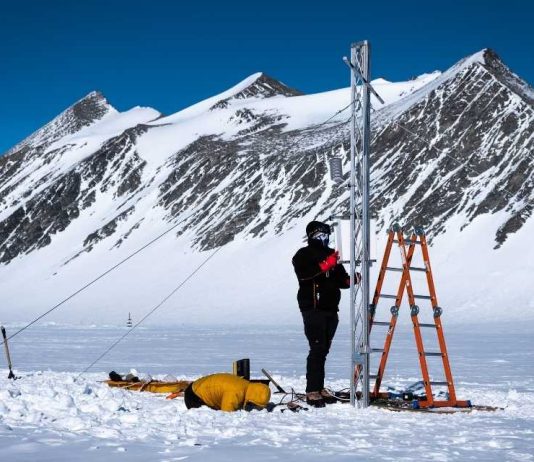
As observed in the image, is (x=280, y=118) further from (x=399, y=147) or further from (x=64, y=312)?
(x=64, y=312)

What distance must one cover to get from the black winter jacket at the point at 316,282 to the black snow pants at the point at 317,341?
0.12 meters

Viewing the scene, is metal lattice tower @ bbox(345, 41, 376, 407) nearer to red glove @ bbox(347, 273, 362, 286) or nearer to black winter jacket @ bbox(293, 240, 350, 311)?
red glove @ bbox(347, 273, 362, 286)

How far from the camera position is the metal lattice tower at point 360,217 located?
34.0 ft

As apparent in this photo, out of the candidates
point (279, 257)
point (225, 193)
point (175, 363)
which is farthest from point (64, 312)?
point (175, 363)

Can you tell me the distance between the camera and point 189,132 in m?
123

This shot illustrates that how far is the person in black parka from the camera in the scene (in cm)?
1016

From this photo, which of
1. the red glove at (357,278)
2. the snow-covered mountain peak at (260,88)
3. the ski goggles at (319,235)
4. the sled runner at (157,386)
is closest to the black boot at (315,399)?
the red glove at (357,278)

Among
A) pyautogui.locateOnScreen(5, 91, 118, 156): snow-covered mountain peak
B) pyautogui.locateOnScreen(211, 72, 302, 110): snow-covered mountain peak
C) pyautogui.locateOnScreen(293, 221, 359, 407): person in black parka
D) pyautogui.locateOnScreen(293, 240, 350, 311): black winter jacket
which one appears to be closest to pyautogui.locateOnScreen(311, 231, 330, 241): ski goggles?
pyautogui.locateOnScreen(293, 221, 359, 407): person in black parka

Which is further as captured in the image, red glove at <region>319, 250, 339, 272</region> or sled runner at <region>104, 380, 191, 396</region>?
sled runner at <region>104, 380, 191, 396</region>

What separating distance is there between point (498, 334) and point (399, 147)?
1785 inches

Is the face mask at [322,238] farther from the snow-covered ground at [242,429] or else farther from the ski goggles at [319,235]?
the snow-covered ground at [242,429]

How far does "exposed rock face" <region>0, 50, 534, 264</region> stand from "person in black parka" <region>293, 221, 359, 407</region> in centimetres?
4589

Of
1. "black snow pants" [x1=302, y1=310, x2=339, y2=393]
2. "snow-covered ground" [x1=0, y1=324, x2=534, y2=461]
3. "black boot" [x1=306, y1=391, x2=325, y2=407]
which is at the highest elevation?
"black snow pants" [x1=302, y1=310, x2=339, y2=393]

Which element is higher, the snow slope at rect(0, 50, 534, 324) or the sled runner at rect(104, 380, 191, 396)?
the snow slope at rect(0, 50, 534, 324)
